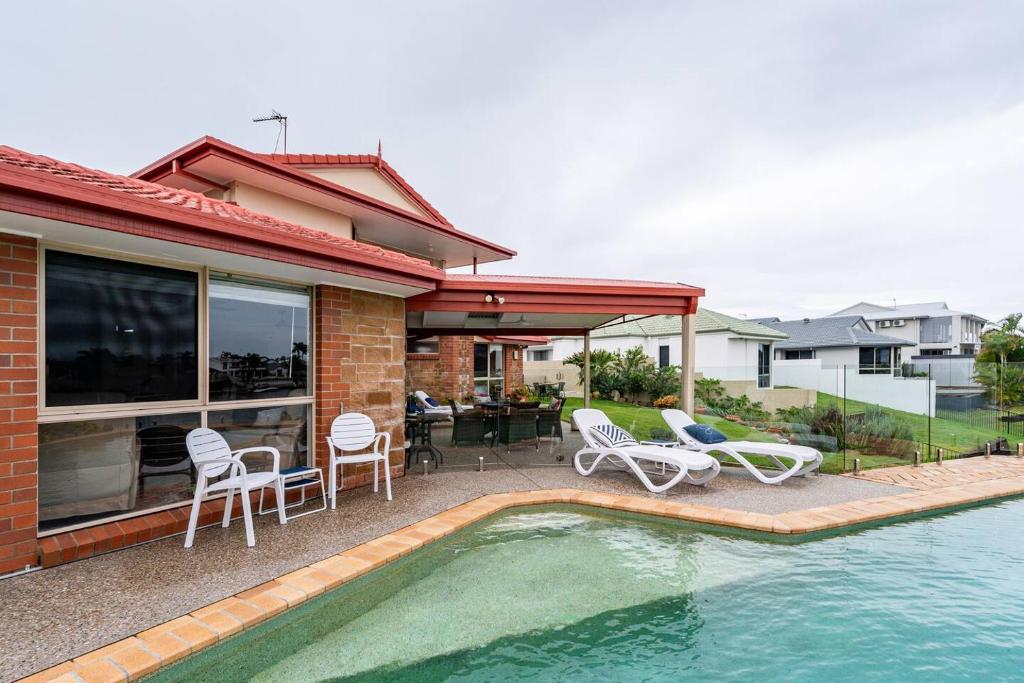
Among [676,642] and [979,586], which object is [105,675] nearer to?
[676,642]

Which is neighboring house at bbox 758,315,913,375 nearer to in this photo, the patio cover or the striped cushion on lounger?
the patio cover

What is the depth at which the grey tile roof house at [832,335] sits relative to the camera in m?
33.2

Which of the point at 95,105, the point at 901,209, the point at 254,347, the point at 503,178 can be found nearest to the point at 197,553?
the point at 254,347

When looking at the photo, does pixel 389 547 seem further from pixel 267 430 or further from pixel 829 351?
pixel 829 351

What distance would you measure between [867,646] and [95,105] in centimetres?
2269

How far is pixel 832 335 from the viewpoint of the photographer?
3506cm

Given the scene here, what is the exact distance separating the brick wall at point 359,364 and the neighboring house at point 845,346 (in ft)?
100

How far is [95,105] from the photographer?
620 inches

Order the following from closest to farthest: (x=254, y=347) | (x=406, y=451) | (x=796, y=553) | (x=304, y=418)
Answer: (x=796, y=553) < (x=254, y=347) < (x=304, y=418) < (x=406, y=451)

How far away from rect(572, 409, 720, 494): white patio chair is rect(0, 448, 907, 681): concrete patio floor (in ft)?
0.75

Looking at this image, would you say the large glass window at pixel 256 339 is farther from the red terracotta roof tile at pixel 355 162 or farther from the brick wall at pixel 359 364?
the red terracotta roof tile at pixel 355 162

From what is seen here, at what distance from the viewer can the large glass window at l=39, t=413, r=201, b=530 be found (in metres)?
4.61

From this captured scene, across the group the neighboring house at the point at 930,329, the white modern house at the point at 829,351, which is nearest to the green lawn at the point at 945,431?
the white modern house at the point at 829,351

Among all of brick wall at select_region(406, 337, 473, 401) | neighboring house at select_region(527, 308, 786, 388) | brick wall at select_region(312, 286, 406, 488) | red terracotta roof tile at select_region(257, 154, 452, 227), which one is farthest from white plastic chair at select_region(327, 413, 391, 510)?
neighboring house at select_region(527, 308, 786, 388)
